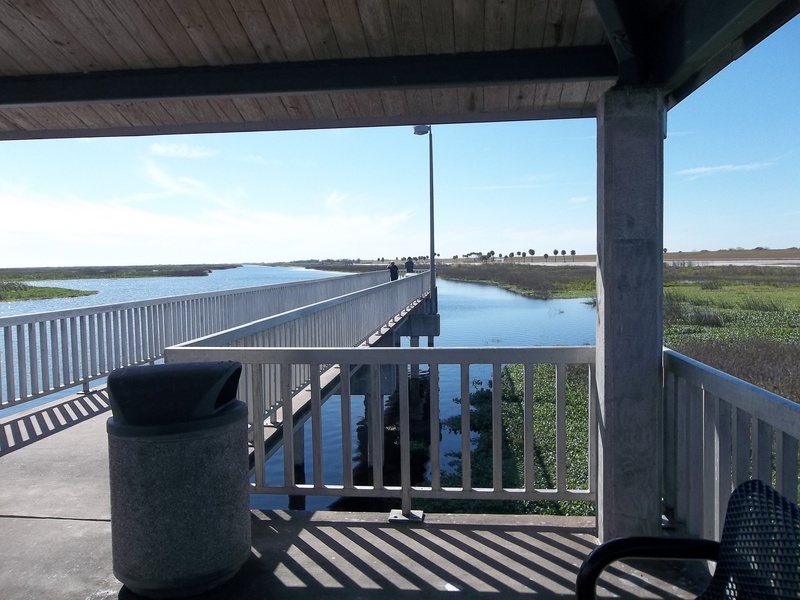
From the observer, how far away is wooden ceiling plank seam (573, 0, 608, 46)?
336 cm


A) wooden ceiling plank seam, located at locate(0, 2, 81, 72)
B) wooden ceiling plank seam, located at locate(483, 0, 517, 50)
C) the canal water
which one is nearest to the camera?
wooden ceiling plank seam, located at locate(483, 0, 517, 50)

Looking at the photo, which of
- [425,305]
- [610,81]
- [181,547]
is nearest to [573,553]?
[181,547]

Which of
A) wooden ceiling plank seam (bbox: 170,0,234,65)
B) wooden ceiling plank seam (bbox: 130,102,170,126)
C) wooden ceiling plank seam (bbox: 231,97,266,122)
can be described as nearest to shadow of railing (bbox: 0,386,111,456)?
wooden ceiling plank seam (bbox: 130,102,170,126)

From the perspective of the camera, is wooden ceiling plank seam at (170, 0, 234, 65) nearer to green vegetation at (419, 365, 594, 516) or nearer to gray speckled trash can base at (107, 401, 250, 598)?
gray speckled trash can base at (107, 401, 250, 598)

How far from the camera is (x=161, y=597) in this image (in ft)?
10.4

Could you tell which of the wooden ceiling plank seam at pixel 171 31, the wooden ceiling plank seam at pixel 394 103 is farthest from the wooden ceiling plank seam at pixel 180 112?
the wooden ceiling plank seam at pixel 394 103

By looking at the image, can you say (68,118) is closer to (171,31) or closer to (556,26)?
(171,31)

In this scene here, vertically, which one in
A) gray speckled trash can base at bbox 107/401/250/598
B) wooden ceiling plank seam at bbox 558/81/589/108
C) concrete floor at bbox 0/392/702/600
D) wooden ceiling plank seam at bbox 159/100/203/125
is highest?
wooden ceiling plank seam at bbox 159/100/203/125

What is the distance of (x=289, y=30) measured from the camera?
360 cm

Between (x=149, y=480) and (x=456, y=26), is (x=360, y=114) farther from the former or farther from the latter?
(x=149, y=480)

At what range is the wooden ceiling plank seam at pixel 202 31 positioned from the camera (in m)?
3.41

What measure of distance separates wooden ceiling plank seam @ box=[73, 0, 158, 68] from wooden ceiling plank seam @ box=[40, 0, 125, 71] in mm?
11

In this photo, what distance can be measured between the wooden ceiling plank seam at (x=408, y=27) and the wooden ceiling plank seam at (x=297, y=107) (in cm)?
89

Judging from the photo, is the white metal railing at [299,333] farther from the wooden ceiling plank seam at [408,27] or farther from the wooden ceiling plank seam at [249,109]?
the wooden ceiling plank seam at [408,27]
